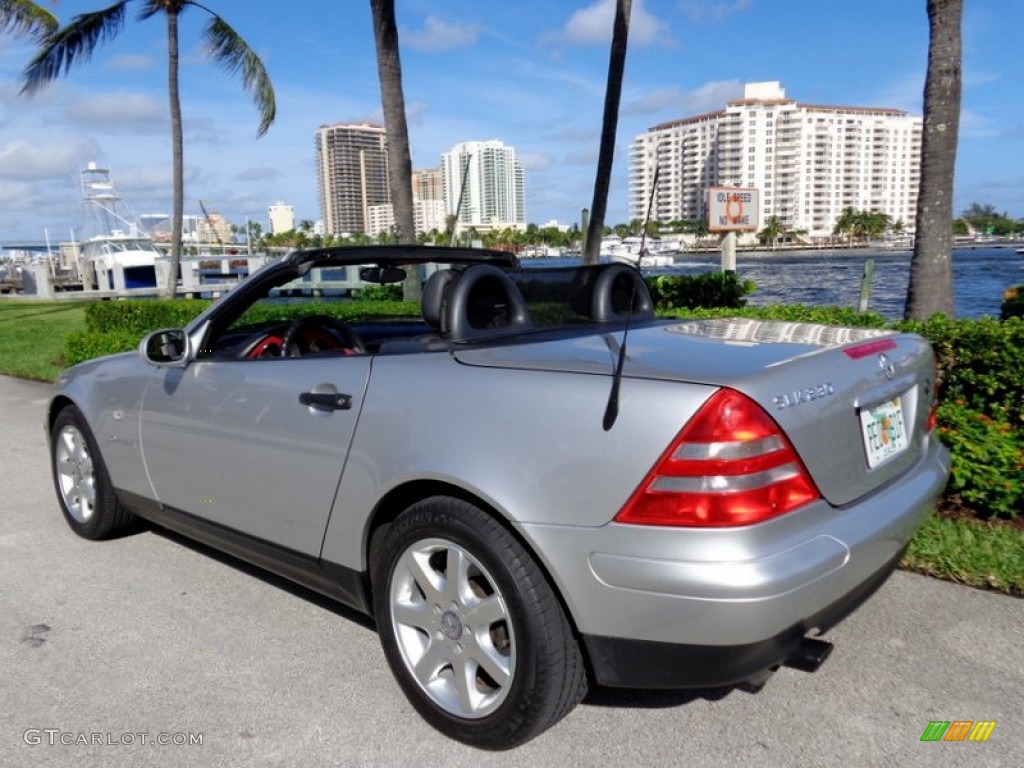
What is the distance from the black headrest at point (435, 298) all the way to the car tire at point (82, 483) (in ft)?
7.20

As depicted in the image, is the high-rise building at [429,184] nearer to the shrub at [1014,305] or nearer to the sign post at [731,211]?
the sign post at [731,211]

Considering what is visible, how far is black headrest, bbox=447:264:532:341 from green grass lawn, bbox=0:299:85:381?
32.5ft

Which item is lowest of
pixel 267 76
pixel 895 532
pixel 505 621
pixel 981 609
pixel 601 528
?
pixel 981 609

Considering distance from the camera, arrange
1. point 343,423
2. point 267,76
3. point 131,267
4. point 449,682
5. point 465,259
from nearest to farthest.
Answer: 1. point 449,682
2. point 343,423
3. point 465,259
4. point 267,76
5. point 131,267

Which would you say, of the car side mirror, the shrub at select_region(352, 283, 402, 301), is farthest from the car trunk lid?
the shrub at select_region(352, 283, 402, 301)

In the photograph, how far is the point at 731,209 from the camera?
55.0 feet

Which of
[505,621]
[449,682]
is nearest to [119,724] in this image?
[449,682]

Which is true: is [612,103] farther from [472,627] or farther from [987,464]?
[472,627]

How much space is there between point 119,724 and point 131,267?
52.7 metres

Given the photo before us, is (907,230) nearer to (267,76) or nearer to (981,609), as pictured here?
(267,76)

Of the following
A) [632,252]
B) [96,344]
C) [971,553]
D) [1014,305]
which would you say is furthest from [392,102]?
[971,553]

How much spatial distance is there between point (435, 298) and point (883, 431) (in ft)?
5.57

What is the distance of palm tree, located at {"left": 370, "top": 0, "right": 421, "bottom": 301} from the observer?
10062 mm

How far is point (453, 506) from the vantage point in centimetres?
247
